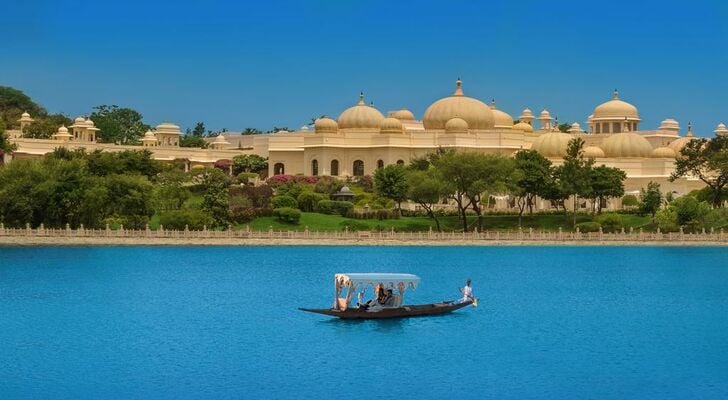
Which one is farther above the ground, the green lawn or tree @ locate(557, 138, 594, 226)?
tree @ locate(557, 138, 594, 226)

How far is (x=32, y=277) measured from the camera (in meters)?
55.6

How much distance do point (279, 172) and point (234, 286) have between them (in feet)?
169

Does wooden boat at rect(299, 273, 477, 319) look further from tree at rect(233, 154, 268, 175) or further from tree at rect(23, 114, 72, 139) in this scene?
tree at rect(23, 114, 72, 139)

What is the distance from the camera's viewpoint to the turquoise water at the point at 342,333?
34.1 m

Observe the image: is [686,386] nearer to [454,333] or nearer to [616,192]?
[454,333]

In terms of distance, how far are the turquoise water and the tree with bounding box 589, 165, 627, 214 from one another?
19.7 meters

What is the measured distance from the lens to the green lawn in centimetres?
7788

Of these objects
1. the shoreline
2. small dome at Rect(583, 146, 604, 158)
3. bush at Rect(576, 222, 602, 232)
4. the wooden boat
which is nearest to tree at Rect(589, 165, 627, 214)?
bush at Rect(576, 222, 602, 232)

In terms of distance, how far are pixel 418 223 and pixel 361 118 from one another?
74.6ft

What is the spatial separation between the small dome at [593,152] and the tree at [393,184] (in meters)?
14.9

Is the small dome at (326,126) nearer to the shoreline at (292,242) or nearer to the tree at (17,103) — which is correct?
the shoreline at (292,242)

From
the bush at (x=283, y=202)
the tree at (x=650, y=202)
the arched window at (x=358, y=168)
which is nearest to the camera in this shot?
the bush at (x=283, y=202)

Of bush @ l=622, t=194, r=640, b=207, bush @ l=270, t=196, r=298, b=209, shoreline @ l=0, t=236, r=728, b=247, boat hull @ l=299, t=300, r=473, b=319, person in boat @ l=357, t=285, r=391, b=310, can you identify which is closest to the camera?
boat hull @ l=299, t=300, r=473, b=319

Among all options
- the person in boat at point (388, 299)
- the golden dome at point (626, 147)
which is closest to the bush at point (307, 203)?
the golden dome at point (626, 147)
